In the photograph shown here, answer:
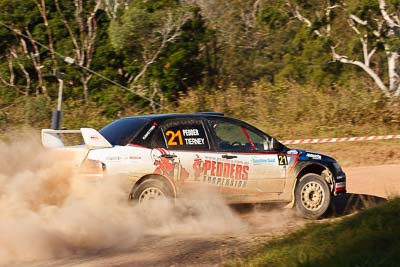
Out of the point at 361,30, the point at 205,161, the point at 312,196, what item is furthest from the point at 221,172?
the point at 361,30

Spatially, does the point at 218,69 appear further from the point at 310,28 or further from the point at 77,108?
the point at 77,108

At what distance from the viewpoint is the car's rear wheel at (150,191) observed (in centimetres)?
1009

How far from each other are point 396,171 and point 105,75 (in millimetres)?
16126

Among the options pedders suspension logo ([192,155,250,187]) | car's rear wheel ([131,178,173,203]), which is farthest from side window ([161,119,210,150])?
car's rear wheel ([131,178,173,203])

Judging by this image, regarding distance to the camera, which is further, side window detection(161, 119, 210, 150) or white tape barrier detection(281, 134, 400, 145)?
white tape barrier detection(281, 134, 400, 145)

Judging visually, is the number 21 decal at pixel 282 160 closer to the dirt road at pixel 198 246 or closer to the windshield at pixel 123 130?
the dirt road at pixel 198 246

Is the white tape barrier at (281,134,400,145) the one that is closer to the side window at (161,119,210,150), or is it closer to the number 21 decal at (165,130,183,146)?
the side window at (161,119,210,150)

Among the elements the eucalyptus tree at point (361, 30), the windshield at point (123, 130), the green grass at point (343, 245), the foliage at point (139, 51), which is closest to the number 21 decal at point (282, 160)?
the windshield at point (123, 130)

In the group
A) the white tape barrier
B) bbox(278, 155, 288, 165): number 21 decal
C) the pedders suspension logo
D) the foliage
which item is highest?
the foliage

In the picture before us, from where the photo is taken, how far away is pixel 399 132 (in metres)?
21.2

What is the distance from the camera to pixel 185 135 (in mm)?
10586

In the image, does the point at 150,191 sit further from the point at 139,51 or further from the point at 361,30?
the point at 361,30

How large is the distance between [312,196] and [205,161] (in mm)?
1756

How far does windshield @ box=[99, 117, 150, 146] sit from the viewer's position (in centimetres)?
1026
